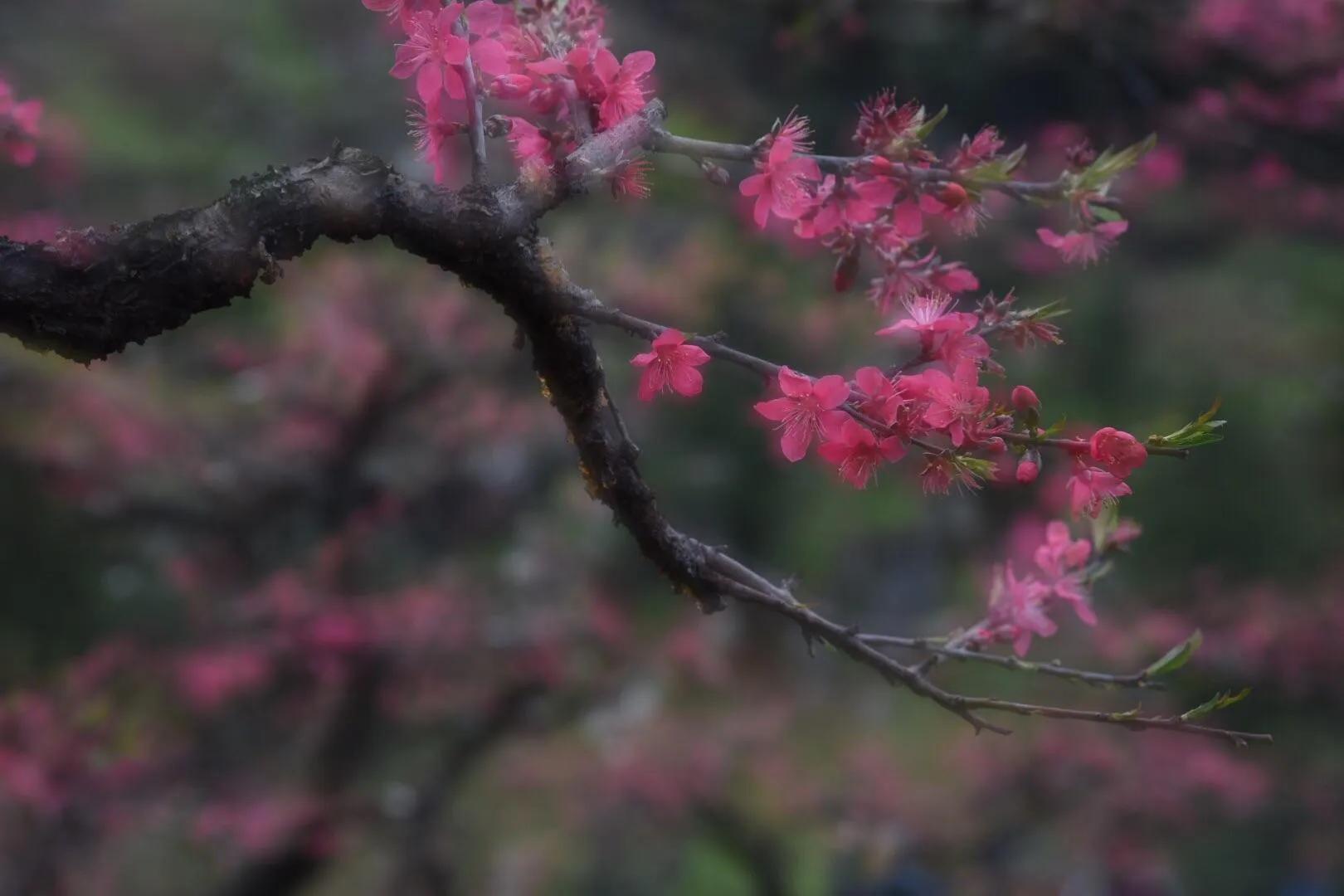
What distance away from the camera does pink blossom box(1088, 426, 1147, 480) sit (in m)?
0.75

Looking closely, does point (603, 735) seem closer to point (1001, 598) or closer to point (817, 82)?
point (817, 82)

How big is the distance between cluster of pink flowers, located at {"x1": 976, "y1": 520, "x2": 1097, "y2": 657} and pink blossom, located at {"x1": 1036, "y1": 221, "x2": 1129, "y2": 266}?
10.8 inches

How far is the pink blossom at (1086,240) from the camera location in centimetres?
93

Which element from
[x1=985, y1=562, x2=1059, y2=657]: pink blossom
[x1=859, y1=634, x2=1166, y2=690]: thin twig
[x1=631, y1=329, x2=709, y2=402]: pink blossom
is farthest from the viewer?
[x1=985, y1=562, x2=1059, y2=657]: pink blossom

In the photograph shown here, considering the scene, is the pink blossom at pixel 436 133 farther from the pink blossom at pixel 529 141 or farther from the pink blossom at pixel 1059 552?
the pink blossom at pixel 1059 552

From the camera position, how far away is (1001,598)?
1097 millimetres

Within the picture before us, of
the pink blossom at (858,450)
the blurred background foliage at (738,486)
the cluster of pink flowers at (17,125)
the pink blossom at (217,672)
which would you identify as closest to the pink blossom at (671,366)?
the pink blossom at (858,450)

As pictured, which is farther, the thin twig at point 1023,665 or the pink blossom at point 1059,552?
the pink blossom at point 1059,552

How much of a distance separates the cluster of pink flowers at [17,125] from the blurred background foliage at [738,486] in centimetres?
121

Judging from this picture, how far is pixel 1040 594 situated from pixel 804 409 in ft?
1.37

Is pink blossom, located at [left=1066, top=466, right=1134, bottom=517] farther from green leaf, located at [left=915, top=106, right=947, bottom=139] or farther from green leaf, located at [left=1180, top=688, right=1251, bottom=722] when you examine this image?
green leaf, located at [left=915, top=106, right=947, bottom=139]

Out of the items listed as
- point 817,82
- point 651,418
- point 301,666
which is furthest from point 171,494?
point 817,82

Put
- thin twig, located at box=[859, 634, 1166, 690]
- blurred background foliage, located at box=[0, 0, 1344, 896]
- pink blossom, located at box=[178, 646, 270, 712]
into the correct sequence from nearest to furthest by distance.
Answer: thin twig, located at box=[859, 634, 1166, 690]
pink blossom, located at box=[178, 646, 270, 712]
blurred background foliage, located at box=[0, 0, 1344, 896]

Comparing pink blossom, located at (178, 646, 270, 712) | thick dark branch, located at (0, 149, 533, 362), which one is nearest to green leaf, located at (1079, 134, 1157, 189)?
thick dark branch, located at (0, 149, 533, 362)
